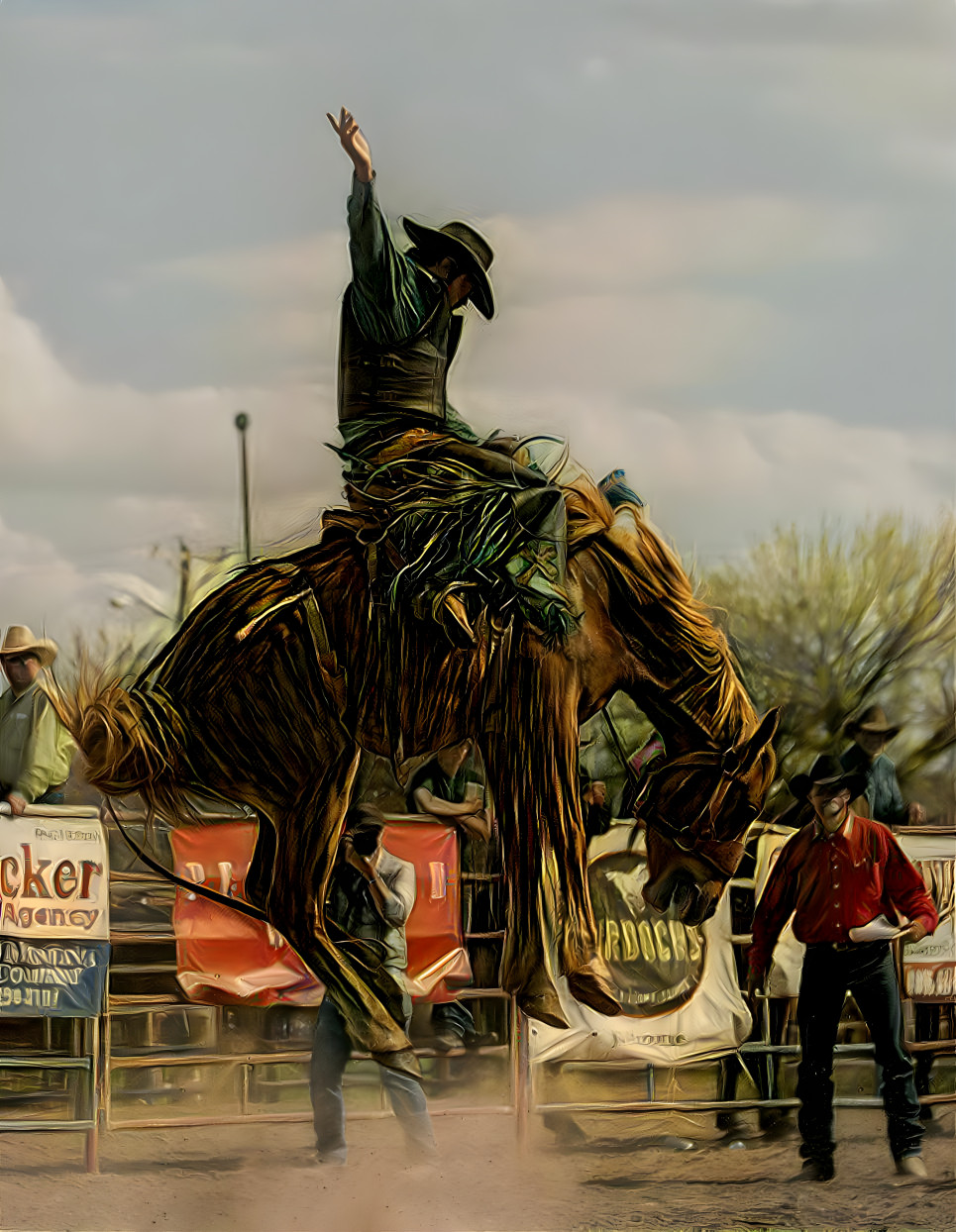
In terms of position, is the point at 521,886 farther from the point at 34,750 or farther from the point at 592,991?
the point at 34,750

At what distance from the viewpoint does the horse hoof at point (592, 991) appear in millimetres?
4992

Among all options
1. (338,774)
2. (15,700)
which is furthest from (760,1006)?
(15,700)

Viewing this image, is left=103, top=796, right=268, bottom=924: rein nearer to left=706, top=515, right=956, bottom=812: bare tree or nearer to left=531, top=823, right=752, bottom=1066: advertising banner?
left=531, top=823, right=752, bottom=1066: advertising banner

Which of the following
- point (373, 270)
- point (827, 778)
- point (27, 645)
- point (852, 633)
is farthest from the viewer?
point (852, 633)

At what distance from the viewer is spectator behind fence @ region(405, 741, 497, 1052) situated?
5008 mm

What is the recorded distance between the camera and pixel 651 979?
200 inches

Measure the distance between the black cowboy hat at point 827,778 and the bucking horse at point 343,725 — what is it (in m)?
0.71

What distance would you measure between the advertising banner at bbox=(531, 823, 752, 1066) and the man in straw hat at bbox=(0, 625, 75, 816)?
5.52 ft

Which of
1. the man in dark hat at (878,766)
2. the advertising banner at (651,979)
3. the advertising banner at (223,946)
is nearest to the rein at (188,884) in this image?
the advertising banner at (223,946)

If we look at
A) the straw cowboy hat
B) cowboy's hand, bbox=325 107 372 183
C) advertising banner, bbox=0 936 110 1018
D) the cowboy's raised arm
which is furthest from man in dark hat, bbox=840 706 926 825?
the straw cowboy hat

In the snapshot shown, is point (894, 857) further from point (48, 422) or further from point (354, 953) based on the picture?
point (48, 422)

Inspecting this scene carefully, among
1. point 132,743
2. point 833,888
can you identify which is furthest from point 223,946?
point 833,888

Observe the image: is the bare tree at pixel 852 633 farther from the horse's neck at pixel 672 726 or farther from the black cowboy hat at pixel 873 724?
the horse's neck at pixel 672 726

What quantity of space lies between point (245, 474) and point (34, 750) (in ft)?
3.52
